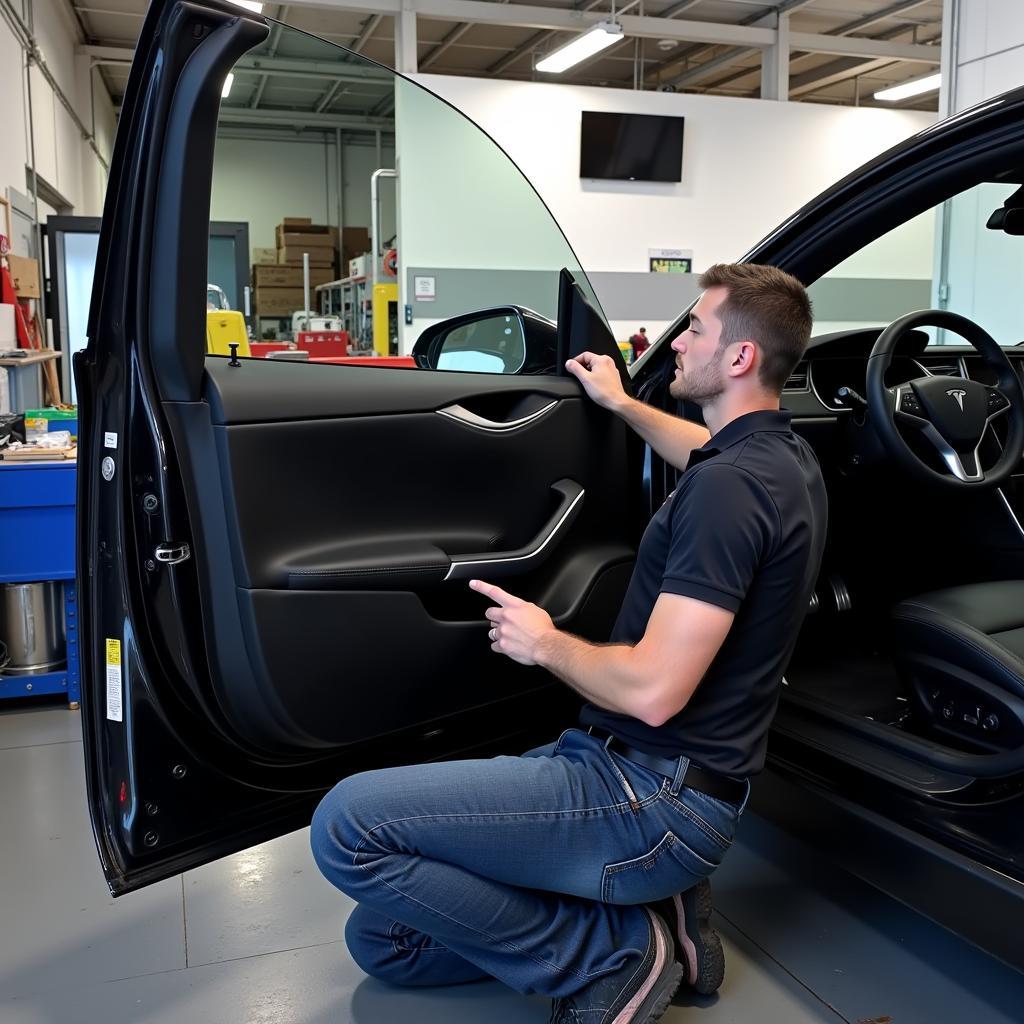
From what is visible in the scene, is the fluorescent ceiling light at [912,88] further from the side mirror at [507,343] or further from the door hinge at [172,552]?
the door hinge at [172,552]

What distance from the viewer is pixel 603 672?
157 cm

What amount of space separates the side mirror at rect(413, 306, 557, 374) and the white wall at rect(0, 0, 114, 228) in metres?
6.67

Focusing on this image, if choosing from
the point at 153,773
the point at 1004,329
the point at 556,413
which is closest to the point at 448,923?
the point at 153,773

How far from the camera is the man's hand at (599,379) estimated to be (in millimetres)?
1979

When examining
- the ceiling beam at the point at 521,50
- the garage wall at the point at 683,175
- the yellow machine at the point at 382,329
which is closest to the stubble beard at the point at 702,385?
the yellow machine at the point at 382,329

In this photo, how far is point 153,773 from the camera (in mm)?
1601

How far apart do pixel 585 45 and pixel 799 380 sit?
8.56 m

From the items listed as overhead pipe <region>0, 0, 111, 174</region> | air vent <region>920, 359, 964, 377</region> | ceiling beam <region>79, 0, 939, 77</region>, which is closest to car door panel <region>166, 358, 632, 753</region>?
air vent <region>920, 359, 964, 377</region>

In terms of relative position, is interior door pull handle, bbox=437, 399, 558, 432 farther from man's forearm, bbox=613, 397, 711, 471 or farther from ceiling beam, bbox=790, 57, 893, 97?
ceiling beam, bbox=790, 57, 893, 97

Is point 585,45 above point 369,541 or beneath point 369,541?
above

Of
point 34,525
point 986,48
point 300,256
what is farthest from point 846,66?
point 34,525

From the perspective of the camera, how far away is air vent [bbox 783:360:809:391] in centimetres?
253

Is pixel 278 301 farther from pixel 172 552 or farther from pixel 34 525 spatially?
pixel 172 552

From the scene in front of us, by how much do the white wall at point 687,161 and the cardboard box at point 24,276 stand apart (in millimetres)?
4360
